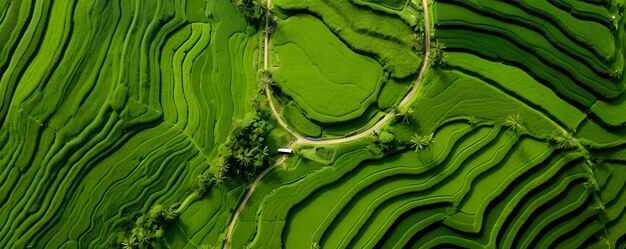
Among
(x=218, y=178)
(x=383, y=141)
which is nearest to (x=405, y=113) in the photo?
(x=383, y=141)

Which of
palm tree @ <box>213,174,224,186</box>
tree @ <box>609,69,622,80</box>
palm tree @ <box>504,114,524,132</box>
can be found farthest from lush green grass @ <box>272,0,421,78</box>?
tree @ <box>609,69,622,80</box>

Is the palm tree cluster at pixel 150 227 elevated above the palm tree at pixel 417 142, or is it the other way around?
the palm tree at pixel 417 142

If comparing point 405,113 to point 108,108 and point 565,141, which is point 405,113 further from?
point 108,108

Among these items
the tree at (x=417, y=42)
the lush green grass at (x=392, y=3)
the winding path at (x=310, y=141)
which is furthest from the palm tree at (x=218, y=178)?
the lush green grass at (x=392, y=3)

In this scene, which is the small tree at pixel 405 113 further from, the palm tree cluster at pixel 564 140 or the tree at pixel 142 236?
the tree at pixel 142 236

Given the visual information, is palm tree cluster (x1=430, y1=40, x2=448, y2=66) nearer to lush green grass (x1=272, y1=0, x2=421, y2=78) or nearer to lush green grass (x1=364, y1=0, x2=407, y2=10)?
lush green grass (x1=272, y1=0, x2=421, y2=78)
